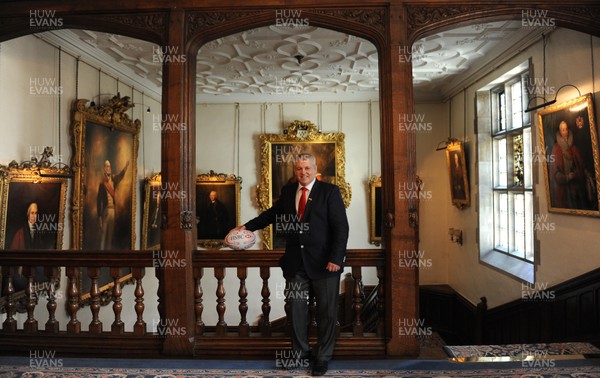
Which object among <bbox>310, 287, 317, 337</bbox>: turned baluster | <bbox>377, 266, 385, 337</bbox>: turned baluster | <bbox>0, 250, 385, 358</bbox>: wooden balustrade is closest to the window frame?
<bbox>377, 266, 385, 337</bbox>: turned baluster

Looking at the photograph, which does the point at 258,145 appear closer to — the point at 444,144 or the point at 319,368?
the point at 444,144

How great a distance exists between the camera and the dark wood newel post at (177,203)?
370 cm

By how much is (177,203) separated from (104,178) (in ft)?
9.46

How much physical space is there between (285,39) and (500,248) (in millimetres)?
4897

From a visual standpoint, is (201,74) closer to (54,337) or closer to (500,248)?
(54,337)

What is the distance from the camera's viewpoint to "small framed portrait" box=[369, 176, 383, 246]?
8961 mm

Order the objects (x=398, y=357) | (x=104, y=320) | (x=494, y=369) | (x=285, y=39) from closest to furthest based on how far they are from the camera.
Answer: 1. (x=494, y=369)
2. (x=398, y=357)
3. (x=285, y=39)
4. (x=104, y=320)

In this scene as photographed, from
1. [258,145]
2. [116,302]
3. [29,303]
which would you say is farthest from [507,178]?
[29,303]

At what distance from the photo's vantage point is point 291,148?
29.6 feet

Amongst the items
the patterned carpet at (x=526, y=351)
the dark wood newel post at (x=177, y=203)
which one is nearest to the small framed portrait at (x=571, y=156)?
the patterned carpet at (x=526, y=351)

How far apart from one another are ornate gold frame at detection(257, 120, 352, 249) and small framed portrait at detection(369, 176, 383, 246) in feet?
1.62

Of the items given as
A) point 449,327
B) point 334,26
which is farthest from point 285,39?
point 449,327

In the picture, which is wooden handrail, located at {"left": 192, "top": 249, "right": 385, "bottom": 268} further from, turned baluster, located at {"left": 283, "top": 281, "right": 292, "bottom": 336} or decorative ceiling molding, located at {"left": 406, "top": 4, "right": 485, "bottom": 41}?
decorative ceiling molding, located at {"left": 406, "top": 4, "right": 485, "bottom": 41}

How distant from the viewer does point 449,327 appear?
8297 millimetres
